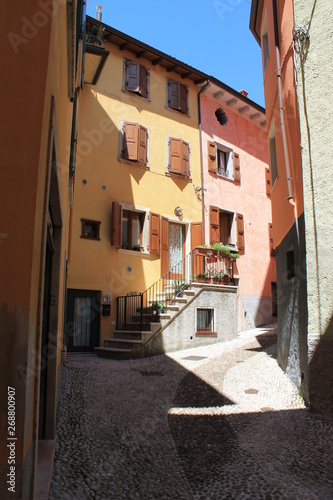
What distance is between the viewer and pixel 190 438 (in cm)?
447

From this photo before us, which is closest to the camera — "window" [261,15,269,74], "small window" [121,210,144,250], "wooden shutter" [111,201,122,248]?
"window" [261,15,269,74]

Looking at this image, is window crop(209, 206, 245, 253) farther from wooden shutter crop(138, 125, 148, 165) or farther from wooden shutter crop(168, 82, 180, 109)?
wooden shutter crop(168, 82, 180, 109)

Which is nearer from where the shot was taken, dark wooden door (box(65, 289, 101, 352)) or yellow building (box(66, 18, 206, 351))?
dark wooden door (box(65, 289, 101, 352))

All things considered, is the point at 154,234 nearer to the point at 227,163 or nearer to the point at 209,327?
the point at 209,327

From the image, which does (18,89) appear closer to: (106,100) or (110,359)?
(110,359)

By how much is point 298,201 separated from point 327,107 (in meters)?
1.39

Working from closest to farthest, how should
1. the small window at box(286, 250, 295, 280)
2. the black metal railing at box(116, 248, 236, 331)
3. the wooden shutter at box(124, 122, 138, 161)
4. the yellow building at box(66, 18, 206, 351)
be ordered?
the small window at box(286, 250, 295, 280) → the black metal railing at box(116, 248, 236, 331) → the yellow building at box(66, 18, 206, 351) → the wooden shutter at box(124, 122, 138, 161)

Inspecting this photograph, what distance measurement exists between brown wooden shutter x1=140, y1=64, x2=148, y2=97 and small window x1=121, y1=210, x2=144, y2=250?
4.23 meters

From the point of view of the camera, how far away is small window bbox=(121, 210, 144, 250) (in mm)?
12539

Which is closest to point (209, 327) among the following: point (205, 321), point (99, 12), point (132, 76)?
Answer: point (205, 321)

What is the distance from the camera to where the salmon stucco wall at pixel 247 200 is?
592 inches

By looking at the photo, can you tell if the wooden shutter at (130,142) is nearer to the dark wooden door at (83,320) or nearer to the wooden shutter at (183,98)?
the wooden shutter at (183,98)

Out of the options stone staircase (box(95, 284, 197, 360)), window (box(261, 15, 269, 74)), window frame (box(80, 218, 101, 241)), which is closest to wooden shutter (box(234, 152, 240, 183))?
stone staircase (box(95, 284, 197, 360))

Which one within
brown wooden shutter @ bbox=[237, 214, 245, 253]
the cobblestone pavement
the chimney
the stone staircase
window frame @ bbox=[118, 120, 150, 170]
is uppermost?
the chimney
